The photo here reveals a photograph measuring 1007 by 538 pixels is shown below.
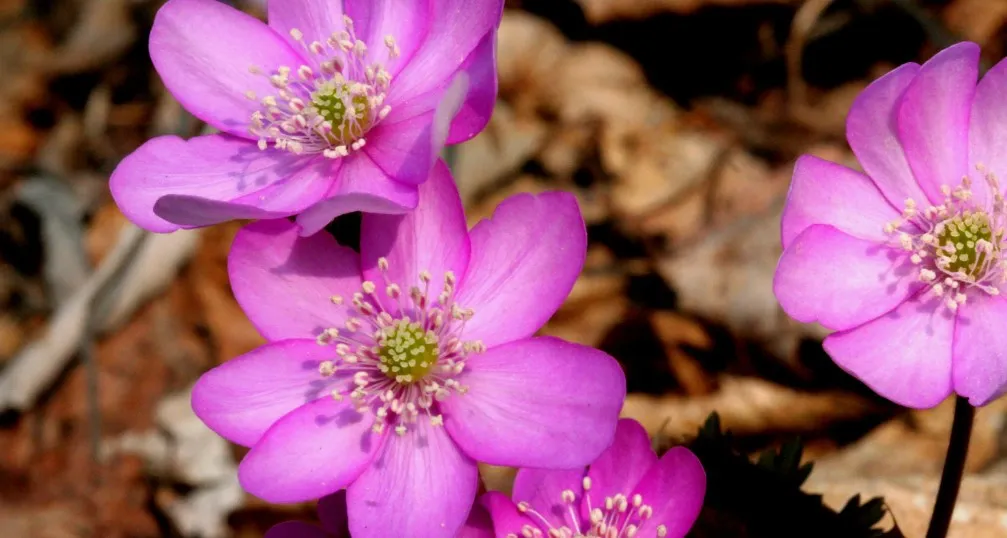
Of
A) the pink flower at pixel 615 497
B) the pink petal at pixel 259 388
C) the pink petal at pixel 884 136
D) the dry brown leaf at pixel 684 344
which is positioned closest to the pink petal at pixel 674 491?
the pink flower at pixel 615 497

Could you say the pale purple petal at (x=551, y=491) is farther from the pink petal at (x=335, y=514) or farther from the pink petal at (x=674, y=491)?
the pink petal at (x=335, y=514)

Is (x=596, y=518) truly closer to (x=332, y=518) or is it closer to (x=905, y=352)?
(x=332, y=518)

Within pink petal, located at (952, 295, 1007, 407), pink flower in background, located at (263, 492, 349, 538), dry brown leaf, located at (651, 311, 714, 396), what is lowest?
dry brown leaf, located at (651, 311, 714, 396)

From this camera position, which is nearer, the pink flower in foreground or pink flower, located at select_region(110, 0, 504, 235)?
the pink flower in foreground

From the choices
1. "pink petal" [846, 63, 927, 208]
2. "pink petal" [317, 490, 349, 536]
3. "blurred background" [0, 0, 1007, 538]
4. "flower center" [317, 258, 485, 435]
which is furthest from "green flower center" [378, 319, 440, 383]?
"blurred background" [0, 0, 1007, 538]

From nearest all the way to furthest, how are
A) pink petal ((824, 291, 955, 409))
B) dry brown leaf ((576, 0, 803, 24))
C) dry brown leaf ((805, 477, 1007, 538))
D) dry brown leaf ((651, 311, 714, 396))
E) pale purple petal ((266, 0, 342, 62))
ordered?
pink petal ((824, 291, 955, 409))
pale purple petal ((266, 0, 342, 62))
dry brown leaf ((805, 477, 1007, 538))
dry brown leaf ((651, 311, 714, 396))
dry brown leaf ((576, 0, 803, 24))

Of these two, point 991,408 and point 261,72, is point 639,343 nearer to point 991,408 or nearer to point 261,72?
point 991,408

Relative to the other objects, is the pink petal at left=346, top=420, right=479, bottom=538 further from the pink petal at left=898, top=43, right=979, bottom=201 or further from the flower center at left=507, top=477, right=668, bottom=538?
the pink petal at left=898, top=43, right=979, bottom=201
